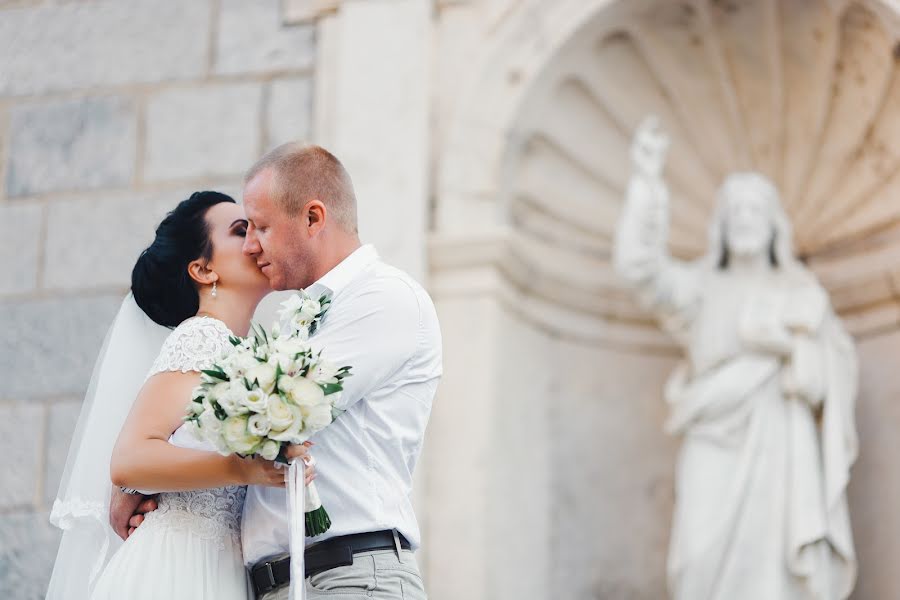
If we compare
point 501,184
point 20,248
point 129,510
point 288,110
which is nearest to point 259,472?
point 129,510

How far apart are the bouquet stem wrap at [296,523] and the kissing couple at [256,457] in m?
0.02

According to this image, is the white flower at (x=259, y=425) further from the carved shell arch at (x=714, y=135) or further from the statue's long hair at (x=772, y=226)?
the statue's long hair at (x=772, y=226)

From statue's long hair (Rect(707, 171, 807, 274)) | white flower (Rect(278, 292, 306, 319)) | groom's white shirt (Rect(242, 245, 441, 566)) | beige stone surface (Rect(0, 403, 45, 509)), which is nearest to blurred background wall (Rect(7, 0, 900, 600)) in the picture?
beige stone surface (Rect(0, 403, 45, 509))

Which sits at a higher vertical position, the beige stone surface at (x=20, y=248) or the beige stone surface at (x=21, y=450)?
the beige stone surface at (x=20, y=248)

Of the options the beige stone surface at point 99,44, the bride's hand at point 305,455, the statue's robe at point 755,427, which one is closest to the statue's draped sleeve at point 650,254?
the statue's robe at point 755,427

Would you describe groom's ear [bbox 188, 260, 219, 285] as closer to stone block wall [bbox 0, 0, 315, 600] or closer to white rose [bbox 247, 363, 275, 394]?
white rose [bbox 247, 363, 275, 394]

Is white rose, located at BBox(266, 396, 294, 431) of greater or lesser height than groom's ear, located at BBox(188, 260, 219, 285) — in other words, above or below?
below

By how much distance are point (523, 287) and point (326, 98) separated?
82cm

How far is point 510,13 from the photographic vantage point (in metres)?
4.34

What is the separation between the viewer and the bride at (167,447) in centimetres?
198

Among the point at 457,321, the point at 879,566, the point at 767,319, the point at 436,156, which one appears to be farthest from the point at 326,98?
the point at 879,566

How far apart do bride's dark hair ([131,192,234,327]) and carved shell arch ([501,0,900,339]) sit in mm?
1987

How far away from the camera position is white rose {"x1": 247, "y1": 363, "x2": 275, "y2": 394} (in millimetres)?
1822

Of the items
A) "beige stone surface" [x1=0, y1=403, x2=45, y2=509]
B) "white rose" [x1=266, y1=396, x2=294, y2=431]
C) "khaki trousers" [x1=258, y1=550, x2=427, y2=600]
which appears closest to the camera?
"white rose" [x1=266, y1=396, x2=294, y2=431]
